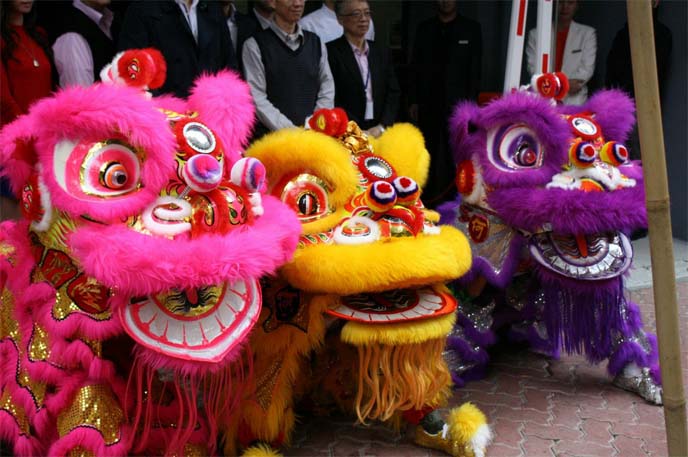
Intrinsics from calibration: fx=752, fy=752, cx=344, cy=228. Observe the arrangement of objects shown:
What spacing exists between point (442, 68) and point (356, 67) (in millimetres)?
1349

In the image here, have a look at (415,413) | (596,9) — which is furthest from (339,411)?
(596,9)

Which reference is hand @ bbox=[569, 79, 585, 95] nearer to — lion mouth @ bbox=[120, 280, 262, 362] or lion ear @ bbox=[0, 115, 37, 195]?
lion mouth @ bbox=[120, 280, 262, 362]

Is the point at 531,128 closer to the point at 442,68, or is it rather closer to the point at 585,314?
the point at 585,314

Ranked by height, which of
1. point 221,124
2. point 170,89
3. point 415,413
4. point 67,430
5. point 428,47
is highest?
point 428,47

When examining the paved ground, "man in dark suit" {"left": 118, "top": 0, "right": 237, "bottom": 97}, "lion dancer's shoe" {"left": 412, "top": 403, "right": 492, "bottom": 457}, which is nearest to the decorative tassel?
the paved ground

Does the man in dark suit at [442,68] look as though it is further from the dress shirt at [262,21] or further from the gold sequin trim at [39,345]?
the gold sequin trim at [39,345]

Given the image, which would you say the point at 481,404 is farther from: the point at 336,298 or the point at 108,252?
the point at 108,252

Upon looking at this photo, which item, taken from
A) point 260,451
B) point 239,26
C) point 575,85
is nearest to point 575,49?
point 575,85

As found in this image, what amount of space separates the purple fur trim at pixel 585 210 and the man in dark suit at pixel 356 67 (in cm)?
124

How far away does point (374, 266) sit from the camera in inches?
97.4

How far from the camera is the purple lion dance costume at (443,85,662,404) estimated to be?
122 inches

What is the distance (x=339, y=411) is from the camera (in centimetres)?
328

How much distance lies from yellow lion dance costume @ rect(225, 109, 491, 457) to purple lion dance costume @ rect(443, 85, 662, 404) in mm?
570

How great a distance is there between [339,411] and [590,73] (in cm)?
351
